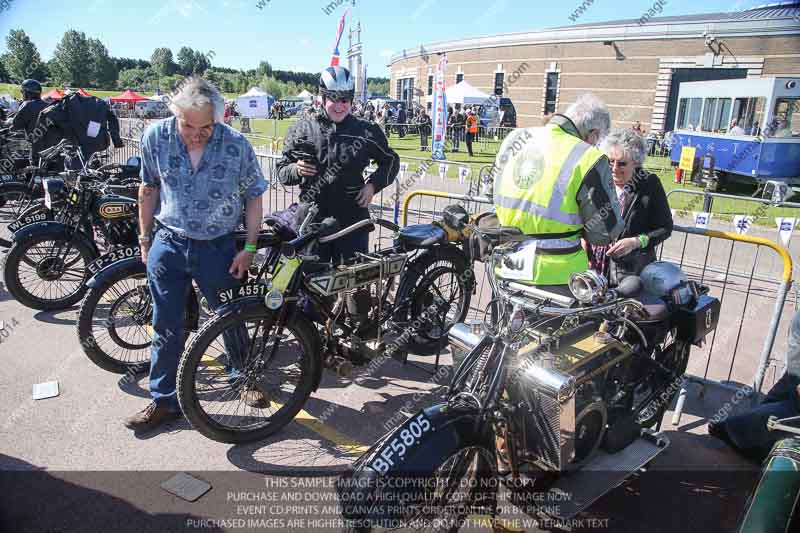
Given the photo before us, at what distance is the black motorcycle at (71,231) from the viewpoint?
16.0 feet

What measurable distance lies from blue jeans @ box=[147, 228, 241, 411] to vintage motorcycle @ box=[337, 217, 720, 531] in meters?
1.48

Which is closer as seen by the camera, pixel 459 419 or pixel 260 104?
pixel 459 419

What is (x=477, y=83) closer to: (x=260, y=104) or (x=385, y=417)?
(x=260, y=104)

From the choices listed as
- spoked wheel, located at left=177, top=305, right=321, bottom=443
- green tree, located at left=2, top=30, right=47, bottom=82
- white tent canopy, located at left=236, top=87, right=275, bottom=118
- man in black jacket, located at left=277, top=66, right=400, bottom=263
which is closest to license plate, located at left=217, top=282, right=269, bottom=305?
spoked wheel, located at left=177, top=305, right=321, bottom=443

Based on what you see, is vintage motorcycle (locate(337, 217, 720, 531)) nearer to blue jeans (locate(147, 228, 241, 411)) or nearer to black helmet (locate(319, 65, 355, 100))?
blue jeans (locate(147, 228, 241, 411))

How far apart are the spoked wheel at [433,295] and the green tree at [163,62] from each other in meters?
58.1

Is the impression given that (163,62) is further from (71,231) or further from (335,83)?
(335,83)

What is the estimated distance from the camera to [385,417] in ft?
12.5

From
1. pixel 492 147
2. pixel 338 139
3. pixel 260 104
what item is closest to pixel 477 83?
pixel 260 104

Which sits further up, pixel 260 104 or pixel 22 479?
pixel 260 104

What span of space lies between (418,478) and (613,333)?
1.47 metres

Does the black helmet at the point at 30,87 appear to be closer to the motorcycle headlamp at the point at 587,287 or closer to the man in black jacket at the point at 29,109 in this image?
the man in black jacket at the point at 29,109

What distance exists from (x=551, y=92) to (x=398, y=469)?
148 ft

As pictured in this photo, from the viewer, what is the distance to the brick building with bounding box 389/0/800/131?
3150 cm
